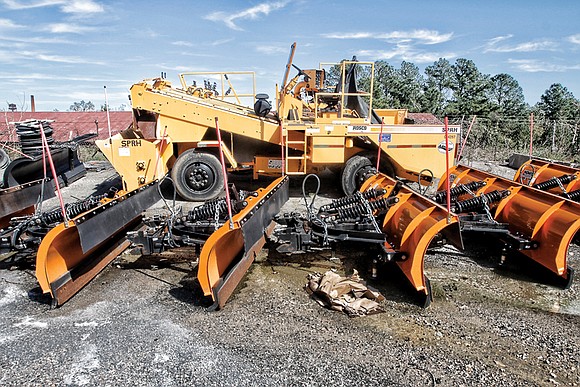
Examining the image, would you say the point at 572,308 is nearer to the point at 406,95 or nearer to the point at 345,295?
the point at 345,295

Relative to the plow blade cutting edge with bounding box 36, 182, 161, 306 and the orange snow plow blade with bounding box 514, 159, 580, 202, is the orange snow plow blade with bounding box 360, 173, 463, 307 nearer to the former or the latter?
the orange snow plow blade with bounding box 514, 159, 580, 202

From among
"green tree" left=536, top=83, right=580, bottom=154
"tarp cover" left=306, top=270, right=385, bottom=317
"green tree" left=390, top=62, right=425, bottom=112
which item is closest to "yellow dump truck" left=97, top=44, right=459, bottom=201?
"tarp cover" left=306, top=270, right=385, bottom=317

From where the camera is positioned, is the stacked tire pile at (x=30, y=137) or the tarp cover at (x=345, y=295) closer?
the tarp cover at (x=345, y=295)

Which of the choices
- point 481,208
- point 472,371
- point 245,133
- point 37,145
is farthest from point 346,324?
point 37,145

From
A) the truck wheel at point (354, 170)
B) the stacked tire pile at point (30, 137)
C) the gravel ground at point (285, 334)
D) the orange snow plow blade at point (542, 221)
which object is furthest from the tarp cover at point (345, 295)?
the stacked tire pile at point (30, 137)

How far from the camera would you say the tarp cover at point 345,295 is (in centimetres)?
378

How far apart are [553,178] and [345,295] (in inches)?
182

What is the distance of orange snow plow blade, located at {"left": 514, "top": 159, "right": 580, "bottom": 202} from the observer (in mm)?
6326

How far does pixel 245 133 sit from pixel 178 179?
5.22 feet

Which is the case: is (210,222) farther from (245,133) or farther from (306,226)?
A: (245,133)

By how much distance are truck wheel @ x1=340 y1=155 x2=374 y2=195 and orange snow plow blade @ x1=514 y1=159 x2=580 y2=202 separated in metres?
2.77

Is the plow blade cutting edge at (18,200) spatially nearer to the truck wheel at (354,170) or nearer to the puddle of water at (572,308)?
the truck wheel at (354,170)

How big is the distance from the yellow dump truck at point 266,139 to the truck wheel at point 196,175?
0.02 m

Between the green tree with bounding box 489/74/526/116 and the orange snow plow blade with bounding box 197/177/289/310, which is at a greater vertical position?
the green tree with bounding box 489/74/526/116
